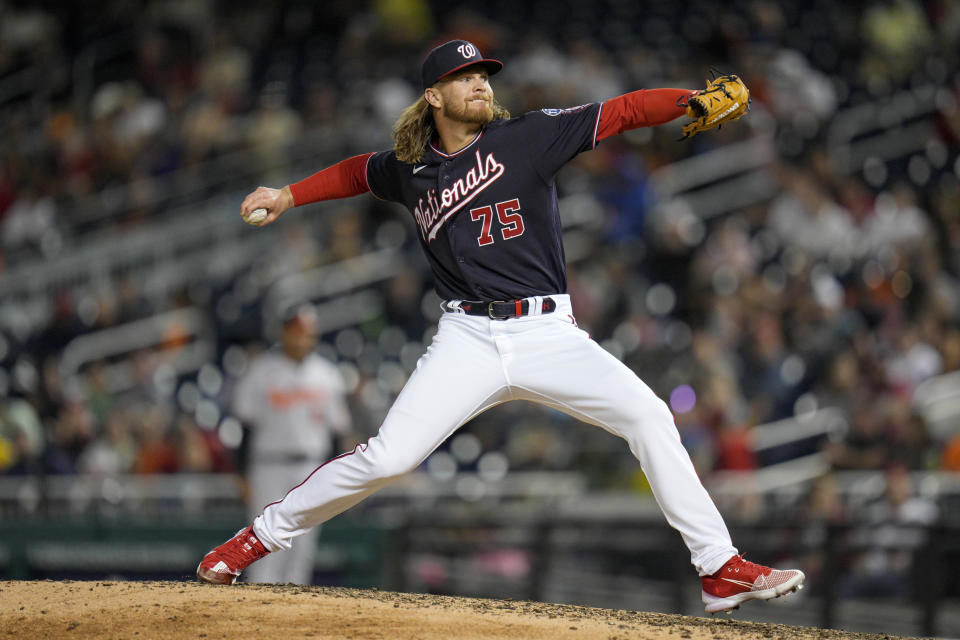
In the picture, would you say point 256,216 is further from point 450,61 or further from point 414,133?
point 450,61

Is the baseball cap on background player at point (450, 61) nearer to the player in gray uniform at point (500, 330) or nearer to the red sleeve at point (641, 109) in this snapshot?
the player in gray uniform at point (500, 330)

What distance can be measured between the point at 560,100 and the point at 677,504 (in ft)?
25.5

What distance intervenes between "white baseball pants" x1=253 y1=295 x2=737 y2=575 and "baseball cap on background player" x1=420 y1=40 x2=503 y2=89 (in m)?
0.87

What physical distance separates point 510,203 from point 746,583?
1.53 metres

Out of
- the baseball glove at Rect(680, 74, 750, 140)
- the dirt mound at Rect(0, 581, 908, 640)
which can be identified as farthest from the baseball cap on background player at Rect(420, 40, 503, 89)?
the dirt mound at Rect(0, 581, 908, 640)

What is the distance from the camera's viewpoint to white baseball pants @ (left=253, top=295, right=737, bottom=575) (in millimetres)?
4160

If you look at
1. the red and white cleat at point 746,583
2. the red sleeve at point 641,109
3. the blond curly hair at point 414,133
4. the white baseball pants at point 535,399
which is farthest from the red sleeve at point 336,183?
the red and white cleat at point 746,583

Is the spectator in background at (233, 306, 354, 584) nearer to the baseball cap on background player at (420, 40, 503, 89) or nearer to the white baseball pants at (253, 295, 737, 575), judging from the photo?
the white baseball pants at (253, 295, 737, 575)

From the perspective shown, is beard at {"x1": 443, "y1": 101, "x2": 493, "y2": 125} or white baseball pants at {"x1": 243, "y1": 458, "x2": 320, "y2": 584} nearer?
beard at {"x1": 443, "y1": 101, "x2": 493, "y2": 125}

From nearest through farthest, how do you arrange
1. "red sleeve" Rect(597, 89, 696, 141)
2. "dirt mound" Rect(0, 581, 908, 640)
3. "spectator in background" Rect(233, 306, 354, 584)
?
"dirt mound" Rect(0, 581, 908, 640), "red sleeve" Rect(597, 89, 696, 141), "spectator in background" Rect(233, 306, 354, 584)

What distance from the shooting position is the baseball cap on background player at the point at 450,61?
171 inches

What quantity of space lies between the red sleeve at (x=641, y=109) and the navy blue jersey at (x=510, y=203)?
41mm

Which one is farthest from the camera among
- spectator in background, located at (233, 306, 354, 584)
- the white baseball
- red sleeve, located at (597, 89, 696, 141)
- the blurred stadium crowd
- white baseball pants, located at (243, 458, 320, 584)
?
the blurred stadium crowd

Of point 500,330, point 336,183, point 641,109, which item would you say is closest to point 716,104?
point 641,109
